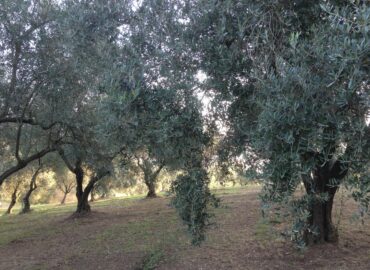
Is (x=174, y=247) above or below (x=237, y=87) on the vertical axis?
below

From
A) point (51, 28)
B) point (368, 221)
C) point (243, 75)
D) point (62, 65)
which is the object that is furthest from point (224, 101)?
point (368, 221)

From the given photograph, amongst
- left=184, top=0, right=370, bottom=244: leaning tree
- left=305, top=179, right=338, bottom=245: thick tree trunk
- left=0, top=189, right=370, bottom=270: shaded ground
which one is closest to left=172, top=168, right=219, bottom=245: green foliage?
left=184, top=0, right=370, bottom=244: leaning tree

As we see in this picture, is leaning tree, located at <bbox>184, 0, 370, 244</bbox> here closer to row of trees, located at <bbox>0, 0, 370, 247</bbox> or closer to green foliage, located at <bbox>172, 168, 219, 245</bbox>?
row of trees, located at <bbox>0, 0, 370, 247</bbox>

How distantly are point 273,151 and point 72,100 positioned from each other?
8.92m

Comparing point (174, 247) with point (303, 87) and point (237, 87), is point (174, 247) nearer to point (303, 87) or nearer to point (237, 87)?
point (237, 87)

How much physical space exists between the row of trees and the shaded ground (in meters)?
2.20

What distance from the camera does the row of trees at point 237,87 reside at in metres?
3.72

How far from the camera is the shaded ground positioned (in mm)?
10320

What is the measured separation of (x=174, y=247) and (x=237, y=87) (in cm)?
898

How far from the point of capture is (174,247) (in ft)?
43.7

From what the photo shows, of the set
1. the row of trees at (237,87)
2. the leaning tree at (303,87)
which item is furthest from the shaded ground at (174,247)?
the leaning tree at (303,87)

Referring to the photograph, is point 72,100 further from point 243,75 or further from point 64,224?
point 64,224

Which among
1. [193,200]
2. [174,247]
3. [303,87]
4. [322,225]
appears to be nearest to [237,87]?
[193,200]

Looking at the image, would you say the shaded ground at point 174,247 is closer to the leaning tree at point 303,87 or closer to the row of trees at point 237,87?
the row of trees at point 237,87
